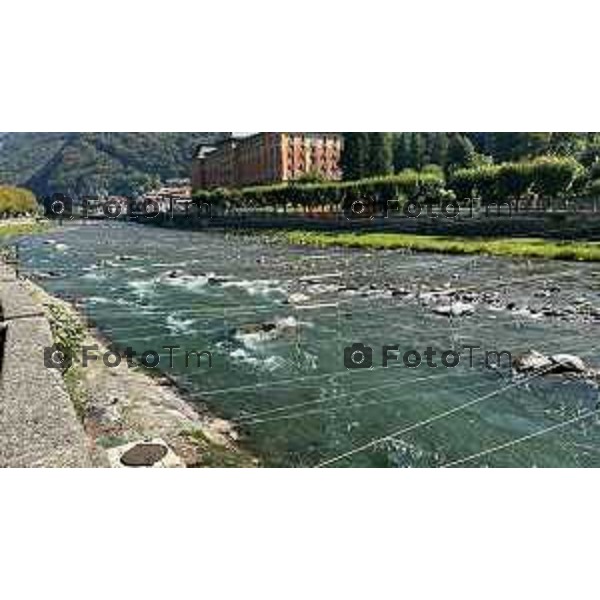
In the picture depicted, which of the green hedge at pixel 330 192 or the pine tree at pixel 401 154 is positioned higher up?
the pine tree at pixel 401 154

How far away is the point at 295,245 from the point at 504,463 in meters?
15.1

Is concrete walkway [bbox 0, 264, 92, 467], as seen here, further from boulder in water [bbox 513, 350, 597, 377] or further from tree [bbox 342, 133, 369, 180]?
tree [bbox 342, 133, 369, 180]

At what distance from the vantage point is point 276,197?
16.0 metres

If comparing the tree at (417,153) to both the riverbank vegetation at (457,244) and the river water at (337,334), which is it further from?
the river water at (337,334)

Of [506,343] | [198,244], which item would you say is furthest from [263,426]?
[198,244]

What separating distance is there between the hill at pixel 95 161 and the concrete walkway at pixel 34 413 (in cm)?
254

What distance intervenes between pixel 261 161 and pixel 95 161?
292 cm

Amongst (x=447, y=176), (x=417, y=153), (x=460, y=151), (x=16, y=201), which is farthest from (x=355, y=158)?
(x=447, y=176)

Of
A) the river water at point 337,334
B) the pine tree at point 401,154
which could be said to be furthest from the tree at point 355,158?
the river water at point 337,334

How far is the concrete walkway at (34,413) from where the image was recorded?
20.9 ft

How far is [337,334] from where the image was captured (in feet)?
39.2

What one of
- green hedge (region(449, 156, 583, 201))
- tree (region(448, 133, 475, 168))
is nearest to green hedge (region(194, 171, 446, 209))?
tree (region(448, 133, 475, 168))

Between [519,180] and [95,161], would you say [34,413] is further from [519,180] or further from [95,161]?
[519,180]

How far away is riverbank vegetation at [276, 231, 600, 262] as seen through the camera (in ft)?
60.7
